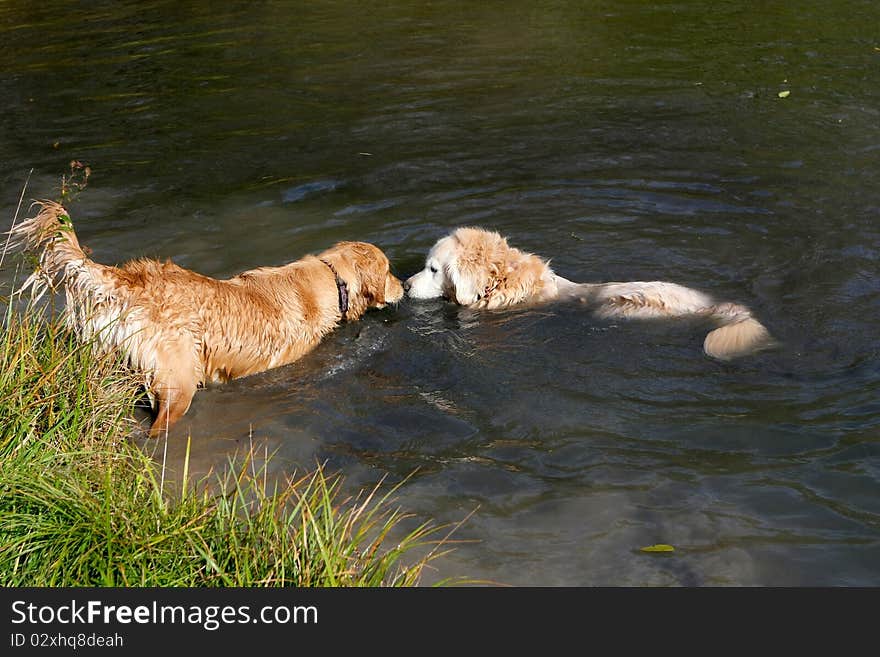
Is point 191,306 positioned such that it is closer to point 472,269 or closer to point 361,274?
point 361,274

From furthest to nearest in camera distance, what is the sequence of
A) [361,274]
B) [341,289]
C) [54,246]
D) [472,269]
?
[472,269]
[361,274]
[341,289]
[54,246]

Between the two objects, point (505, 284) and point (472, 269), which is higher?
point (472, 269)

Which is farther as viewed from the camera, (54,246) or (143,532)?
(54,246)

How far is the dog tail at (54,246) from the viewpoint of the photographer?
18.4 ft

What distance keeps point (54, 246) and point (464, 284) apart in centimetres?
350

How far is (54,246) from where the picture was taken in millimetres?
5715

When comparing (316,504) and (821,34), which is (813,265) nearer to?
(316,504)

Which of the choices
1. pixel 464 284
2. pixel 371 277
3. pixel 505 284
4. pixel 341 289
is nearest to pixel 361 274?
pixel 371 277

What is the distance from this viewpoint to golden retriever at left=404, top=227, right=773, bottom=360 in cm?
756

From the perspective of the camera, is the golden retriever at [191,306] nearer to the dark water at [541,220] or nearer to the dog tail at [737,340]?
the dark water at [541,220]

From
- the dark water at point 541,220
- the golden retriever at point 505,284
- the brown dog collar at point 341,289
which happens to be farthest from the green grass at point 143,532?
the golden retriever at point 505,284

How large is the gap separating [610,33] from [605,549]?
1253 cm

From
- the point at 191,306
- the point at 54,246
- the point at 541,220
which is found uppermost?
the point at 54,246

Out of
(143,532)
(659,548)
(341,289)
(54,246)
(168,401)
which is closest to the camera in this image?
(143,532)
